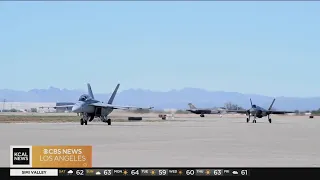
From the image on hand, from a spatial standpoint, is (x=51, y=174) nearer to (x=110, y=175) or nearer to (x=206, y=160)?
(x=110, y=175)

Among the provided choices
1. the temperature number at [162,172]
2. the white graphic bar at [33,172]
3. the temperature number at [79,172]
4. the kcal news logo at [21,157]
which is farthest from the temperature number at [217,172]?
the kcal news logo at [21,157]

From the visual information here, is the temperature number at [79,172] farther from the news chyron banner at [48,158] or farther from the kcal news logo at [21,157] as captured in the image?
the kcal news logo at [21,157]

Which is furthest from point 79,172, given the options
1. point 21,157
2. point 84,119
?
point 84,119

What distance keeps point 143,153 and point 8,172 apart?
8.16 metres

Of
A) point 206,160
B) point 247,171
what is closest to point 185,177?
point 247,171

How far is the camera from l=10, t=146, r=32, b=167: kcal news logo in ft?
49.4

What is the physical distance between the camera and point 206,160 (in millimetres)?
19734

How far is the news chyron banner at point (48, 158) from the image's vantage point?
49.6 feet

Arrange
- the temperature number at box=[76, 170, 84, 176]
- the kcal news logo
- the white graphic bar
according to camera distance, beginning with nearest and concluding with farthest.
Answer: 1. the white graphic bar
2. the temperature number at box=[76, 170, 84, 176]
3. the kcal news logo

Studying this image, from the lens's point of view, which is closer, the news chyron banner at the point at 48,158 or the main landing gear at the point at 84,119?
the news chyron banner at the point at 48,158

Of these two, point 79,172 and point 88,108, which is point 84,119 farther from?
point 79,172


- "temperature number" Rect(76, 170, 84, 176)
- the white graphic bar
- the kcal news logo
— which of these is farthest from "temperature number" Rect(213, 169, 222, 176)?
the kcal news logo

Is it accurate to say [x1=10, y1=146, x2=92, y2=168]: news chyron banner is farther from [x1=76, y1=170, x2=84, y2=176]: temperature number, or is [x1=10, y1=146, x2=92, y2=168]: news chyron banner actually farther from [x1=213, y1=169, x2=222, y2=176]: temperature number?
[x1=213, y1=169, x2=222, y2=176]: temperature number

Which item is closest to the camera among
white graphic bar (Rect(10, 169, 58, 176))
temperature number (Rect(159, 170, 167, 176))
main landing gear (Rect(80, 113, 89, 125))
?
white graphic bar (Rect(10, 169, 58, 176))
